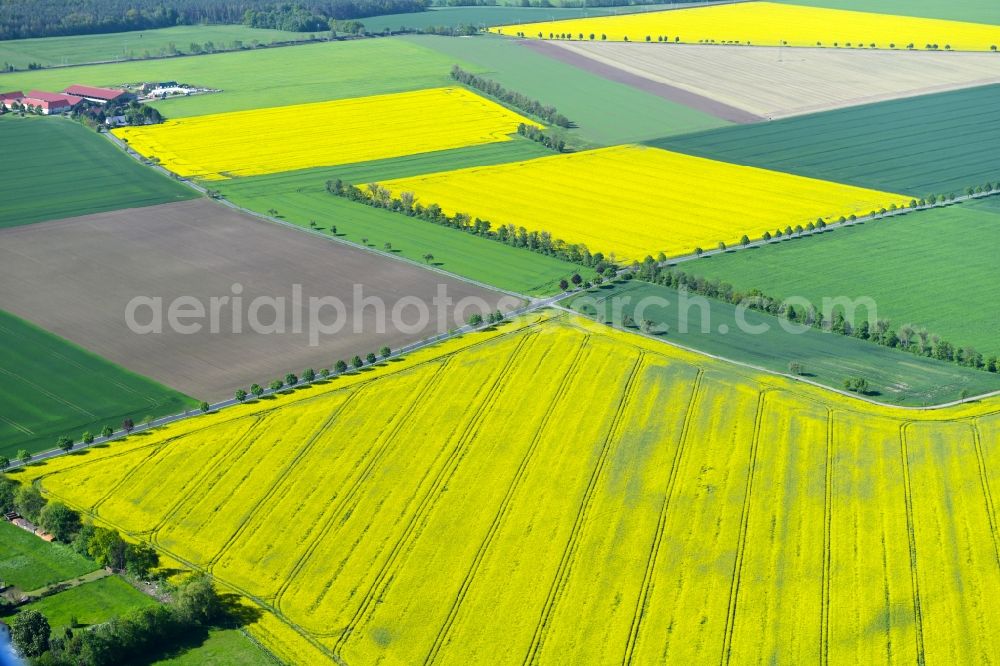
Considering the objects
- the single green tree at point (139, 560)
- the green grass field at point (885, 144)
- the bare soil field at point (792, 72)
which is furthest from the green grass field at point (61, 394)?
the bare soil field at point (792, 72)

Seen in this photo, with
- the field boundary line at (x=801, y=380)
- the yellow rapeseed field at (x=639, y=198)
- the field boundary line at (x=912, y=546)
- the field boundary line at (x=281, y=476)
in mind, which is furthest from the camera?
the yellow rapeseed field at (x=639, y=198)

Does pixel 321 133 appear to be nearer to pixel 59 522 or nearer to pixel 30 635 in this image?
pixel 59 522

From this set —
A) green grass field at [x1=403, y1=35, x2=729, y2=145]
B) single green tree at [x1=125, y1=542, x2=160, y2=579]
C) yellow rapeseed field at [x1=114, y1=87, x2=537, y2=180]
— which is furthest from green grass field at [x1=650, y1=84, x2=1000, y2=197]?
single green tree at [x1=125, y1=542, x2=160, y2=579]

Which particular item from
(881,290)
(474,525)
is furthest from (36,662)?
(881,290)

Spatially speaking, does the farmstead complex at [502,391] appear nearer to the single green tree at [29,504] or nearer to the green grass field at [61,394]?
the single green tree at [29,504]

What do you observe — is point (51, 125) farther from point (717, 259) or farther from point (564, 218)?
point (717, 259)

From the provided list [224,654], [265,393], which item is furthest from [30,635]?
[265,393]
